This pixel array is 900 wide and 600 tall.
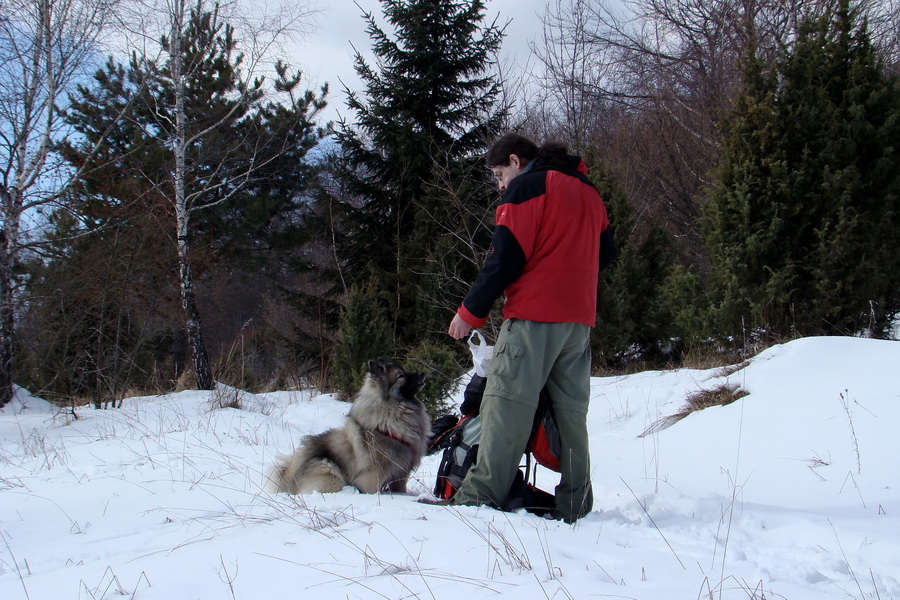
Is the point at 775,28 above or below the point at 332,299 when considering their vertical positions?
above

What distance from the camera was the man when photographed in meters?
2.80

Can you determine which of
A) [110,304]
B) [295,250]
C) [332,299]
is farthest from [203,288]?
[110,304]

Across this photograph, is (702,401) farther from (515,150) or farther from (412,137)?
(412,137)

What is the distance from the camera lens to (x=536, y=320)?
9.18 feet

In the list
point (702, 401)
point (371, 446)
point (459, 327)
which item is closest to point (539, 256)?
point (459, 327)

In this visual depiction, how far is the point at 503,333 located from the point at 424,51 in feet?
41.2

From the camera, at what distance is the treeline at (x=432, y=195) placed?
7293 millimetres

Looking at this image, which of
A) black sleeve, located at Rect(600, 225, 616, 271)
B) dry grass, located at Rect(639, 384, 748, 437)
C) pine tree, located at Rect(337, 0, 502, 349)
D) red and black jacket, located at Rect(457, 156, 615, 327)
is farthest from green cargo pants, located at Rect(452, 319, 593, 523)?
pine tree, located at Rect(337, 0, 502, 349)

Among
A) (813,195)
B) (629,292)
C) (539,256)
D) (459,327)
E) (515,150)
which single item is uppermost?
(813,195)

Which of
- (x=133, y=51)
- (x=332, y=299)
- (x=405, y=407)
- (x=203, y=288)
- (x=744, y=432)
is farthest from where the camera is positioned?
(x=203, y=288)

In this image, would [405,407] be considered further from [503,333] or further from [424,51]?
[424,51]

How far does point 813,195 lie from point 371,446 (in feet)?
21.3

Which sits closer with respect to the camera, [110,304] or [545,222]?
[545,222]

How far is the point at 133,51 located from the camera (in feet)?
36.8
